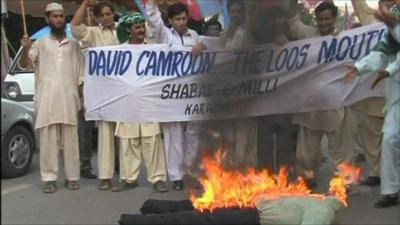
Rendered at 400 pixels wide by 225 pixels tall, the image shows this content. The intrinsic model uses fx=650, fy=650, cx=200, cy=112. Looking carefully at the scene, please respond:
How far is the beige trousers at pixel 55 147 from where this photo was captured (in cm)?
659

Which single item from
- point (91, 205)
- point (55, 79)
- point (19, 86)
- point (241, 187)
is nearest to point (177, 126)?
point (91, 205)

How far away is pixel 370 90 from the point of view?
20.4 ft

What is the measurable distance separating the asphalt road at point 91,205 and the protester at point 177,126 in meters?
0.27

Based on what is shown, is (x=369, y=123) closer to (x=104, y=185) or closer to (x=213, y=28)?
(x=213, y=28)

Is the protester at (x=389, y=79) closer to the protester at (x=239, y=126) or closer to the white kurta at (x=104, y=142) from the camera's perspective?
the protester at (x=239, y=126)

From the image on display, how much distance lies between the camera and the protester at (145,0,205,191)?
6426mm

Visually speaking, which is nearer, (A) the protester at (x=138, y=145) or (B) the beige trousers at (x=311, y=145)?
(B) the beige trousers at (x=311, y=145)

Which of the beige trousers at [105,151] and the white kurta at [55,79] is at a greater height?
the white kurta at [55,79]

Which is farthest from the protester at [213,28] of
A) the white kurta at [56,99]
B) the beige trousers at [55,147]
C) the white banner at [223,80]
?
the beige trousers at [55,147]

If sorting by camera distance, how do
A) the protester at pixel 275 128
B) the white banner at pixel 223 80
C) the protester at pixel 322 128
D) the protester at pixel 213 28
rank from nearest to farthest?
the protester at pixel 275 128, the white banner at pixel 223 80, the protester at pixel 322 128, the protester at pixel 213 28

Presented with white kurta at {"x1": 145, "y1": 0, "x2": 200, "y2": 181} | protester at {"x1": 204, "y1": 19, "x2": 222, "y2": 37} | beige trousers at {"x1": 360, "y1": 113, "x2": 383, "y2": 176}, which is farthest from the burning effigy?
protester at {"x1": 204, "y1": 19, "x2": 222, "y2": 37}

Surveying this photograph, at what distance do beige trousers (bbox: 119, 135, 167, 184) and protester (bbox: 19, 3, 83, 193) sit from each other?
52 cm

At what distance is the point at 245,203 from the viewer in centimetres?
497

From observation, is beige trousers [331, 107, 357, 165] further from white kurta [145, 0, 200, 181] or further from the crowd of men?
white kurta [145, 0, 200, 181]
